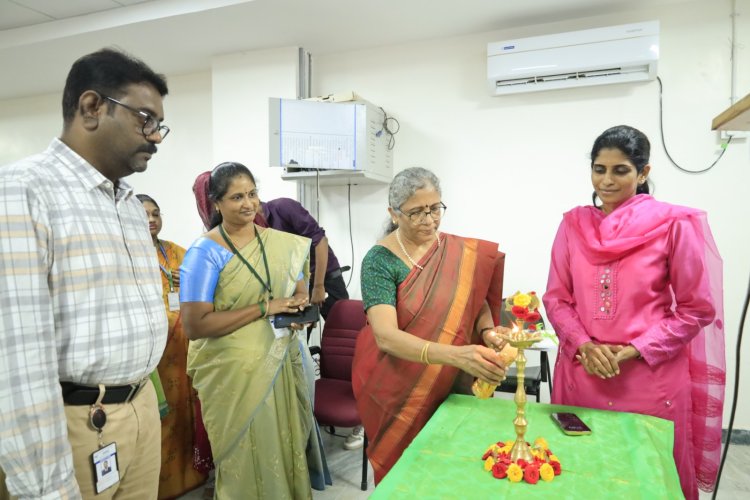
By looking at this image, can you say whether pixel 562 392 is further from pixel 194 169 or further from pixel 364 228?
pixel 194 169

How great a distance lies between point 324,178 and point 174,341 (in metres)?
1.52

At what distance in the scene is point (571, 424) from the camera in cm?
120

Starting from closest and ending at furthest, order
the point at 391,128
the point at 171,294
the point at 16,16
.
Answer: the point at 171,294
the point at 16,16
the point at 391,128

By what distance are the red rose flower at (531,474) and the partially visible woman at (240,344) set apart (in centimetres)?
121

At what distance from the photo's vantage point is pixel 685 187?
2.91m

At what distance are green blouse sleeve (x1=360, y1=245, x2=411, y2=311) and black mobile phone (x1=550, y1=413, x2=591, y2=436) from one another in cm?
56

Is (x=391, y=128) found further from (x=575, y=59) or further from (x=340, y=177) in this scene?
(x=575, y=59)

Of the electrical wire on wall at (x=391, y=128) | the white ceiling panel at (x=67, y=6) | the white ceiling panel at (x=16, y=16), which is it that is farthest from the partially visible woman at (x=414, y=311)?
the white ceiling panel at (x=16, y=16)

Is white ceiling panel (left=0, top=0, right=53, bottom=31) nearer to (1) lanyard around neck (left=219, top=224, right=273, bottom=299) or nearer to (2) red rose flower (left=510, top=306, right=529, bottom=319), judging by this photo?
(1) lanyard around neck (left=219, top=224, right=273, bottom=299)

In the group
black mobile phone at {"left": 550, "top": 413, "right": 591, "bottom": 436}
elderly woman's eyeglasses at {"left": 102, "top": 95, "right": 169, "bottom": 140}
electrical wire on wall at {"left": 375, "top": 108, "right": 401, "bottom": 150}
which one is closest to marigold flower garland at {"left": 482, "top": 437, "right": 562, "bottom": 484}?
black mobile phone at {"left": 550, "top": 413, "right": 591, "bottom": 436}

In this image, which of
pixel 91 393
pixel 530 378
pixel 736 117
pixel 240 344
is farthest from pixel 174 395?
pixel 736 117

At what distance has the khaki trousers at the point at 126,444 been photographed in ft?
3.28

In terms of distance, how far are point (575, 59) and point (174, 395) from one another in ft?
10.0

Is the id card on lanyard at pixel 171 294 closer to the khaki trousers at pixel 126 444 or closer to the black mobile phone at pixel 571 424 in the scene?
the khaki trousers at pixel 126 444
